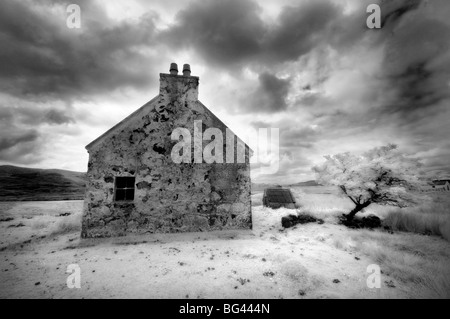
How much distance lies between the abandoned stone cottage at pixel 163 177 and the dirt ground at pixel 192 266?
62 cm

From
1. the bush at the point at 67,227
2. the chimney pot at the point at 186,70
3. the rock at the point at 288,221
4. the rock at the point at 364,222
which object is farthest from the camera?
the rock at the point at 288,221

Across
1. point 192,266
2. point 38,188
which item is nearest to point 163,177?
point 192,266

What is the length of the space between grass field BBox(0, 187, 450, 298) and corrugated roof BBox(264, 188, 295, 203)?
25.9 feet

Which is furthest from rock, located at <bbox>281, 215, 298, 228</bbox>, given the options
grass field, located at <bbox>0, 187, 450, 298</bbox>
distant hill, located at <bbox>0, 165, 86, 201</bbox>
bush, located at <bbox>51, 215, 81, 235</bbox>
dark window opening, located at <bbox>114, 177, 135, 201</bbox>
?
distant hill, located at <bbox>0, 165, 86, 201</bbox>

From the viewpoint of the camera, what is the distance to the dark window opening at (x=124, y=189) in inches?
307

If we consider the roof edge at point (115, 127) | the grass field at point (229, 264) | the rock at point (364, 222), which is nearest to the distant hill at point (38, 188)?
the grass field at point (229, 264)

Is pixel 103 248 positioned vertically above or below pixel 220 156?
below

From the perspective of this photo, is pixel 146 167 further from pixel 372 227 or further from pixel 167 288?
pixel 372 227

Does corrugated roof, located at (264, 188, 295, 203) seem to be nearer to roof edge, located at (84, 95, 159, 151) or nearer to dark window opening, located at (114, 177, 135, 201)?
dark window opening, located at (114, 177, 135, 201)

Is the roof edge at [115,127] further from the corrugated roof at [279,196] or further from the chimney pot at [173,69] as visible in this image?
the corrugated roof at [279,196]

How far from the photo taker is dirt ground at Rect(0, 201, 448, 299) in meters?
4.31
